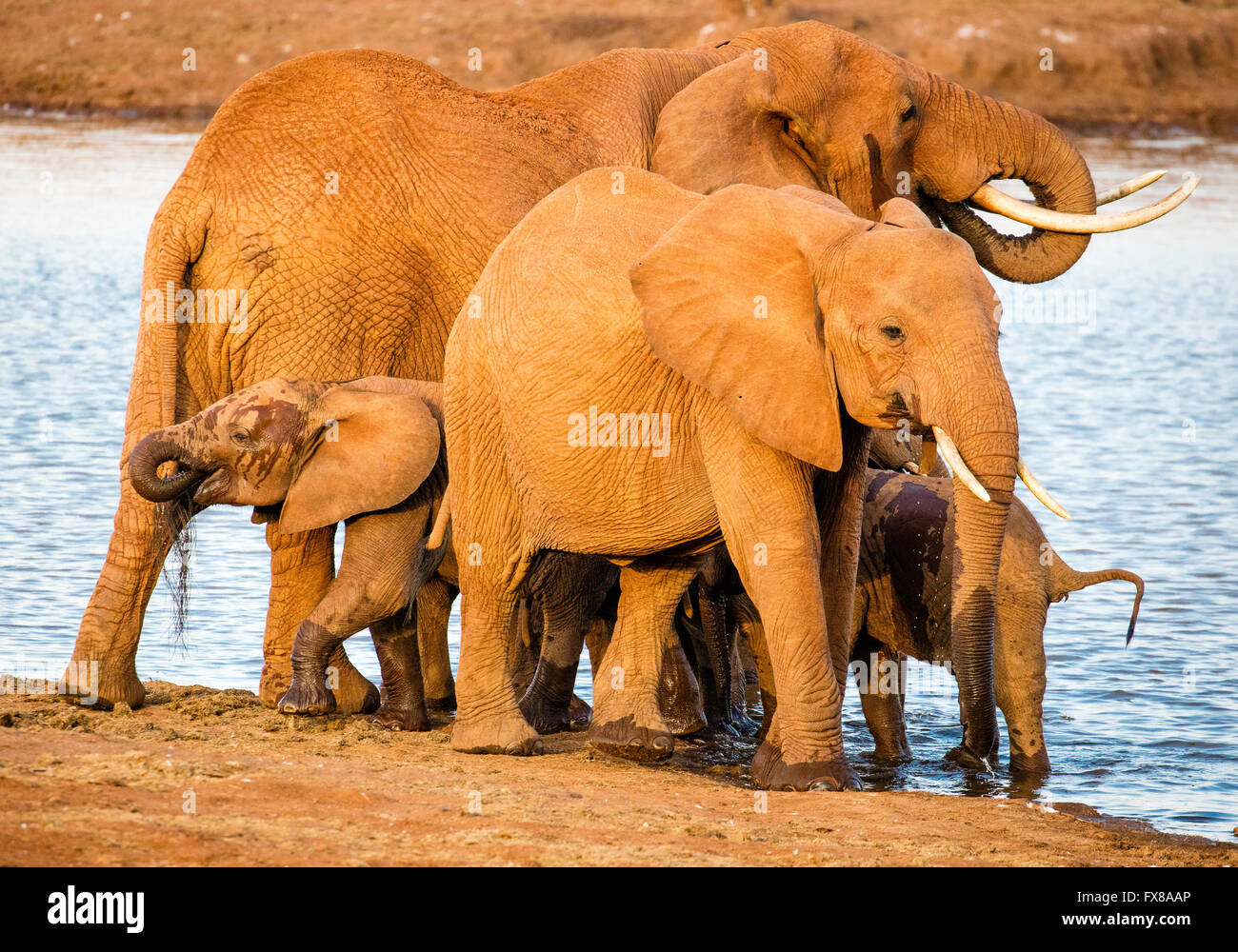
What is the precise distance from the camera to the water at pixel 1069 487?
9164mm

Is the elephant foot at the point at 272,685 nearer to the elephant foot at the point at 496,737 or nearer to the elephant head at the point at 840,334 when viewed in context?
the elephant foot at the point at 496,737

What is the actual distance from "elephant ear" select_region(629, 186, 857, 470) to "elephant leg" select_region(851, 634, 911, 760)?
1.87 m

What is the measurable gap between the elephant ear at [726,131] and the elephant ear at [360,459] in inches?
69.3

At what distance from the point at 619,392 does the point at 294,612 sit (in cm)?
193

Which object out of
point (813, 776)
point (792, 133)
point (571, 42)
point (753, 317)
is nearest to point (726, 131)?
point (792, 133)

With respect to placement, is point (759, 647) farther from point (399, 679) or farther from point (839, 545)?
point (399, 679)

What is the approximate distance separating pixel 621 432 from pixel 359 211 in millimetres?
1818

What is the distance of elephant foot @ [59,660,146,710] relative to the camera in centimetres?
812

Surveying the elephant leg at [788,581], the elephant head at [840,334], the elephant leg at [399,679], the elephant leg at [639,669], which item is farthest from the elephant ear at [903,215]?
the elephant leg at [399,679]

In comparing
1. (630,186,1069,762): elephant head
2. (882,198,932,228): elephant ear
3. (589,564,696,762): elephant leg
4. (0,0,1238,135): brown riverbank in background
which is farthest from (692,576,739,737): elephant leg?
(0,0,1238,135): brown riverbank in background

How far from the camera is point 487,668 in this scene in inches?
310

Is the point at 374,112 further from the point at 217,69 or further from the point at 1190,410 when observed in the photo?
the point at 217,69

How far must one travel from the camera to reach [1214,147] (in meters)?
38.2

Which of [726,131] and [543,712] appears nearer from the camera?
[543,712]
